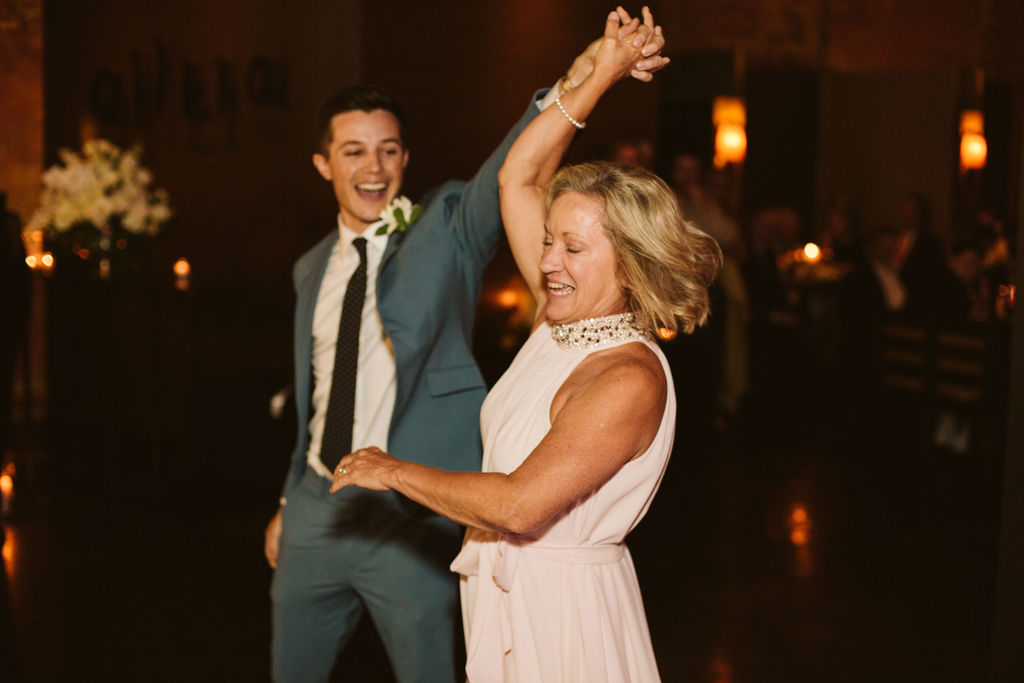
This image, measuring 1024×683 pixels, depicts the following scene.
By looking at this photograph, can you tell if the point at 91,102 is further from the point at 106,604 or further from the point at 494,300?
the point at 106,604

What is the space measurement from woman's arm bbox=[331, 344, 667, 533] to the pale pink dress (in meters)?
0.08

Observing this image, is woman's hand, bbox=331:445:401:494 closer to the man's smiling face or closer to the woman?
the woman

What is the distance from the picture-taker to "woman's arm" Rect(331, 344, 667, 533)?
1.72 meters

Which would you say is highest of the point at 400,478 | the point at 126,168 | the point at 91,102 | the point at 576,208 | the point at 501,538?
the point at 91,102

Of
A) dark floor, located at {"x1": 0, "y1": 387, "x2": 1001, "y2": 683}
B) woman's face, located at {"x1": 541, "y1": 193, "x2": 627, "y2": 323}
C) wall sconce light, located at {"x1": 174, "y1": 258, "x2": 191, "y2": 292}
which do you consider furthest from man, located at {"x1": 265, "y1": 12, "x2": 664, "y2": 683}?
wall sconce light, located at {"x1": 174, "y1": 258, "x2": 191, "y2": 292}

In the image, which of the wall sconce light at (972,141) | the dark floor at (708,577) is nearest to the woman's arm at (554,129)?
the dark floor at (708,577)

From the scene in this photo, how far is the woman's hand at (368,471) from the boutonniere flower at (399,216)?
757mm

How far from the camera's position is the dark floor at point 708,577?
3.73 meters

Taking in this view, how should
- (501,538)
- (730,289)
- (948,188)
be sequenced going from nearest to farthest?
(501,538) → (730,289) → (948,188)

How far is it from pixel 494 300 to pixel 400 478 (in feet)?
13.4

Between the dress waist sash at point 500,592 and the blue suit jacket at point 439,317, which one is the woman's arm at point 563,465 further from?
the blue suit jacket at point 439,317

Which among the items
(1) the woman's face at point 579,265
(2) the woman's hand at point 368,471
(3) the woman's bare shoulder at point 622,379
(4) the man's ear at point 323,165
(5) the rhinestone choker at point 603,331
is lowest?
(2) the woman's hand at point 368,471

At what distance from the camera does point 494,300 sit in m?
5.86

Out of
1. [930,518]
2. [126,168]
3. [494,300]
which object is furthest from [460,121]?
[930,518]
